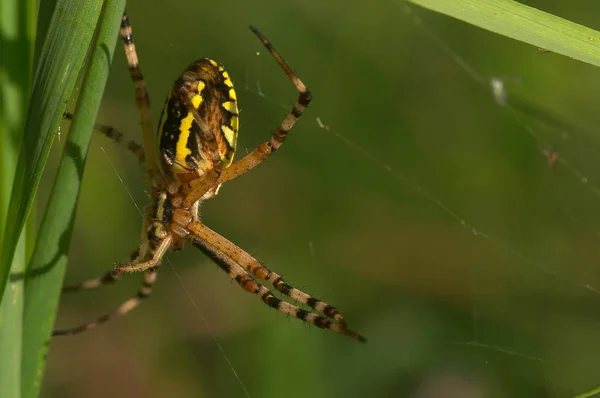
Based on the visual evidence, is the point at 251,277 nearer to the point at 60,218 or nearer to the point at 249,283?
the point at 249,283

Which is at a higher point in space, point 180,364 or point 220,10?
point 220,10

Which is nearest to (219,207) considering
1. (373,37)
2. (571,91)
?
(373,37)

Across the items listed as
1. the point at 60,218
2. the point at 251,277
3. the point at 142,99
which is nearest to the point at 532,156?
the point at 251,277

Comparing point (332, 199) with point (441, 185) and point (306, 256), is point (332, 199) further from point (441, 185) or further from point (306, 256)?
point (441, 185)

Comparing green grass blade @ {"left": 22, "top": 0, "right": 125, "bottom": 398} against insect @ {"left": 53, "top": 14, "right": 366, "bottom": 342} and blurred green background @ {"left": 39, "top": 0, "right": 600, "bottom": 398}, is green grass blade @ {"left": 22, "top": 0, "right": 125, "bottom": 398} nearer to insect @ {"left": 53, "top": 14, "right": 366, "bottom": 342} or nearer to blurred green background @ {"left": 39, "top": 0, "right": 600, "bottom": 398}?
insect @ {"left": 53, "top": 14, "right": 366, "bottom": 342}

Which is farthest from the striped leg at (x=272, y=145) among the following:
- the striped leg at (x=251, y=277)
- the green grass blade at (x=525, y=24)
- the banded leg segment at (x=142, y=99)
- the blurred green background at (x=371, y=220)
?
the blurred green background at (x=371, y=220)

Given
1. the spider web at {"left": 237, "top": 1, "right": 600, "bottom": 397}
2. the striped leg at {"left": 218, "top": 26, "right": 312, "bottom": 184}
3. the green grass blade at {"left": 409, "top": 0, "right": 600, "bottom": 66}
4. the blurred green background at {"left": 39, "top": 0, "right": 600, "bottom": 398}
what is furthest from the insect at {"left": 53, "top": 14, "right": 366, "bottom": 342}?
the spider web at {"left": 237, "top": 1, "right": 600, "bottom": 397}

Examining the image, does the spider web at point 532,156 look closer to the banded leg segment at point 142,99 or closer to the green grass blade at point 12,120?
the banded leg segment at point 142,99
